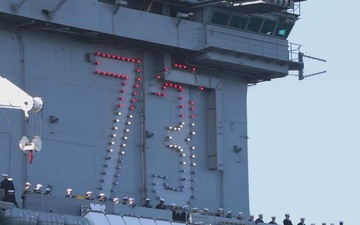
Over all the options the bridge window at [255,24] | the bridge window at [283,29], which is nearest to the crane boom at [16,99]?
the bridge window at [255,24]

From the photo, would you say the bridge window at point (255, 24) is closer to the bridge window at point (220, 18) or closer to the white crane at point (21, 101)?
the bridge window at point (220, 18)

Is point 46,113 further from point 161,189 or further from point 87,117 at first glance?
point 161,189

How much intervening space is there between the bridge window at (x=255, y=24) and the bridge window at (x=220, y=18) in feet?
4.28

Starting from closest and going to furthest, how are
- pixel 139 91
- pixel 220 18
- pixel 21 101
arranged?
pixel 21 101, pixel 139 91, pixel 220 18

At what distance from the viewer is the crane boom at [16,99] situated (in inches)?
1854

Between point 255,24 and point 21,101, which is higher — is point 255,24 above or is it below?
above

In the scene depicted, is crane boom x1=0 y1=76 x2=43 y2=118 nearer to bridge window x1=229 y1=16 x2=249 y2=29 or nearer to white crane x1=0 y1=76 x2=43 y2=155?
white crane x1=0 y1=76 x2=43 y2=155

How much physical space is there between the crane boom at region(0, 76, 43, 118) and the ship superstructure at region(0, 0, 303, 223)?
6.02 meters

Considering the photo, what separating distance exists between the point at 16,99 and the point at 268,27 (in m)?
19.5

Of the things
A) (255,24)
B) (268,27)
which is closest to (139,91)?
(255,24)

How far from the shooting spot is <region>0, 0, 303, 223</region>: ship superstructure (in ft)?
187

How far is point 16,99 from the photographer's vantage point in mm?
47750

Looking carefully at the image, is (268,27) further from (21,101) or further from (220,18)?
(21,101)

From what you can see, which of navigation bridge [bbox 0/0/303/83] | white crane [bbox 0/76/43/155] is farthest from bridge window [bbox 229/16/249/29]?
white crane [bbox 0/76/43/155]
